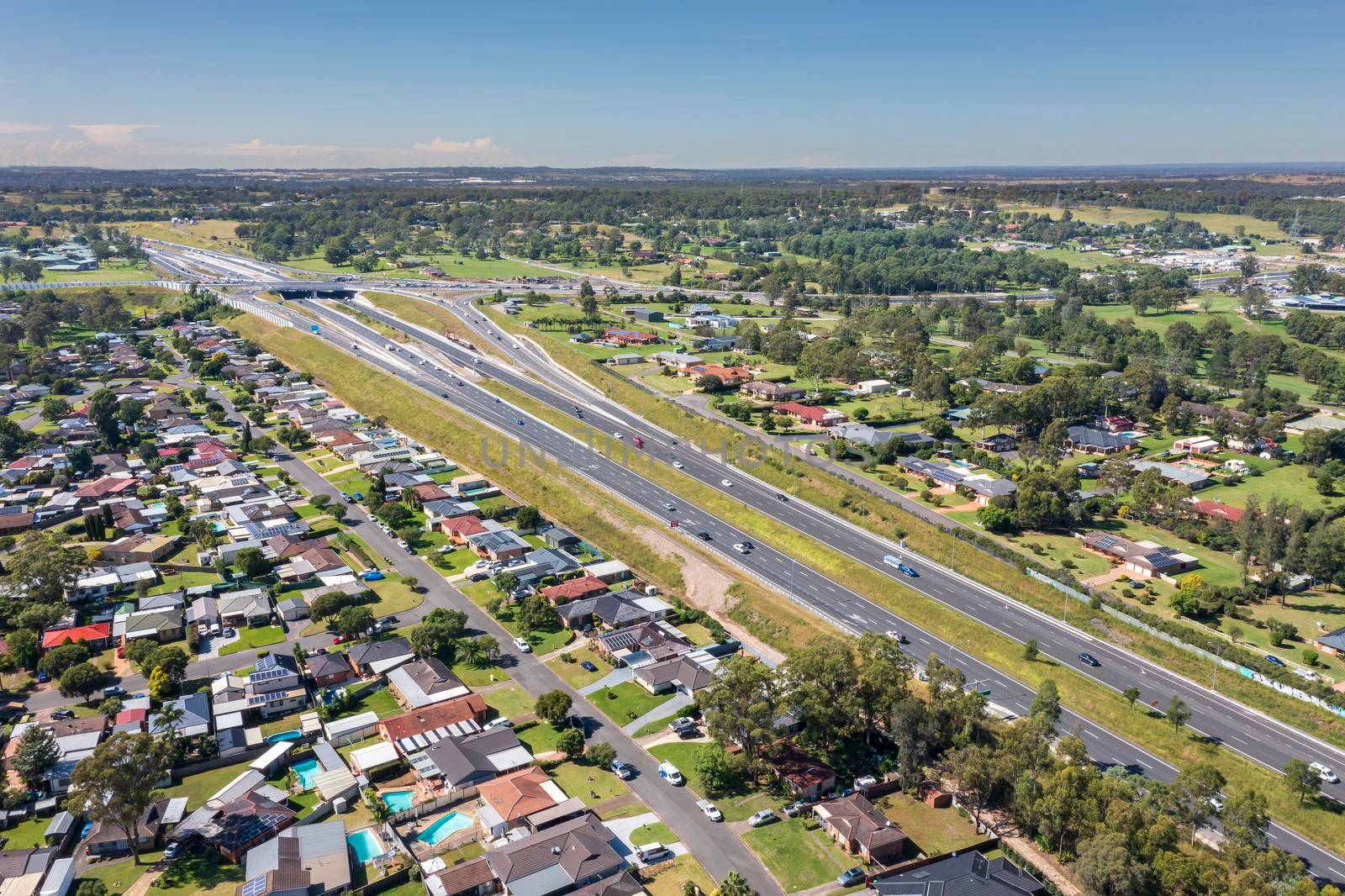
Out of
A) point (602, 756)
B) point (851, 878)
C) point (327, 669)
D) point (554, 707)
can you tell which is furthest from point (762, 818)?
point (327, 669)

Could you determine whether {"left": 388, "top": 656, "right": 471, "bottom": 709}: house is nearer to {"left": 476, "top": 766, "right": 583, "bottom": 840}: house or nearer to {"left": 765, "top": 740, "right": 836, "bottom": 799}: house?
{"left": 476, "top": 766, "right": 583, "bottom": 840}: house

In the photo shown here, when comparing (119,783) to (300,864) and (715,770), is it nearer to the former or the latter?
(300,864)

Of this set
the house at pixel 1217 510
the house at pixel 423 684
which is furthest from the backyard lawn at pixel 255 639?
the house at pixel 1217 510

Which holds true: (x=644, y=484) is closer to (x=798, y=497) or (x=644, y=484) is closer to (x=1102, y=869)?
(x=798, y=497)

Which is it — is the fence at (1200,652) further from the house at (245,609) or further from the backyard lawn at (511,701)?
the house at (245,609)

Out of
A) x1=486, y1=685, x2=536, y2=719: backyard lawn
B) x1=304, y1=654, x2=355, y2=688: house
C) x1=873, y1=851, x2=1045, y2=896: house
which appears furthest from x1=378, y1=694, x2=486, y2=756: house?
x1=873, y1=851, x2=1045, y2=896: house

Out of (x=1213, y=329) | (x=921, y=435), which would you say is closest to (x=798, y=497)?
(x=921, y=435)
